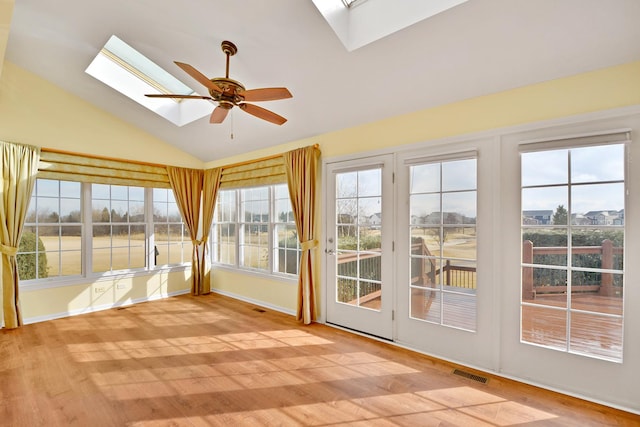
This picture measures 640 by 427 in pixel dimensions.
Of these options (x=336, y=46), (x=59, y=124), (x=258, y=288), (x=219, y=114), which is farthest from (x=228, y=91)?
(x=59, y=124)

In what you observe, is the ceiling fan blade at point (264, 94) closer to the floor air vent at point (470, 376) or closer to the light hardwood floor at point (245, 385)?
the light hardwood floor at point (245, 385)

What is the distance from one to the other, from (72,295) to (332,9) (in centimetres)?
498

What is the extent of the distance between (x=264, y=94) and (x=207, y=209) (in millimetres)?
3563

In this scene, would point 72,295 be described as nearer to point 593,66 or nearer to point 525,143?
point 525,143

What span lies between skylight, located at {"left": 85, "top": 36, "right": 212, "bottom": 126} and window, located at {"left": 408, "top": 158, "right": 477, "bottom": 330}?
3.05 metres

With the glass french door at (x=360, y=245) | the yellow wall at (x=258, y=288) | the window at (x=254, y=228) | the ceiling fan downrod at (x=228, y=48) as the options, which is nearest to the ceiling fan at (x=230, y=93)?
the ceiling fan downrod at (x=228, y=48)

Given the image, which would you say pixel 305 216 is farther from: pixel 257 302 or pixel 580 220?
pixel 580 220

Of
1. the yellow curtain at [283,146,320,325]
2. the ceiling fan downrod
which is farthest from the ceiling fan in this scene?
the yellow curtain at [283,146,320,325]

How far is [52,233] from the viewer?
4.11 metres

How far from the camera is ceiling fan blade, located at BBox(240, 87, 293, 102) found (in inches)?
88.1

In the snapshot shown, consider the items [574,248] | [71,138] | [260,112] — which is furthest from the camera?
[71,138]

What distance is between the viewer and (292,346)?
314cm

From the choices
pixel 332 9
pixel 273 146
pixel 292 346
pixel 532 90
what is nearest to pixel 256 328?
pixel 292 346

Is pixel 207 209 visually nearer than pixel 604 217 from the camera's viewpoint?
No
